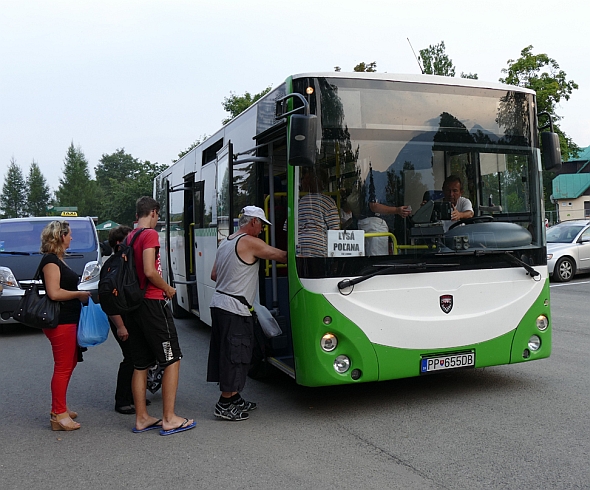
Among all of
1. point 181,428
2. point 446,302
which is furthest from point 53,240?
point 446,302

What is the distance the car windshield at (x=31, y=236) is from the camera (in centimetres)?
1188

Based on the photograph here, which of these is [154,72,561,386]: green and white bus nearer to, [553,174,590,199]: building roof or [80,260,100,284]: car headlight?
[80,260,100,284]: car headlight

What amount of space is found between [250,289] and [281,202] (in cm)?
117

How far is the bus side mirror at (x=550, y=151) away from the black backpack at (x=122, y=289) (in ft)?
13.2

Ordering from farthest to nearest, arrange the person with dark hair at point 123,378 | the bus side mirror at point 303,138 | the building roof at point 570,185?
the building roof at point 570,185
the person with dark hair at point 123,378
the bus side mirror at point 303,138

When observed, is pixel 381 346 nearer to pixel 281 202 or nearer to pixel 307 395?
pixel 307 395

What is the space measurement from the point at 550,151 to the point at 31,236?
9126mm

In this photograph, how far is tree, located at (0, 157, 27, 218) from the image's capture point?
108 meters

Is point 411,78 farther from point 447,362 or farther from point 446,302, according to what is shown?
point 447,362

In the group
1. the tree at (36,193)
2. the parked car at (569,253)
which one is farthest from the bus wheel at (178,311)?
the tree at (36,193)

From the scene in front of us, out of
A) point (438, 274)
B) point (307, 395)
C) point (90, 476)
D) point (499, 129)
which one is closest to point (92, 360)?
point (307, 395)

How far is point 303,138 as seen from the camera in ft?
17.4

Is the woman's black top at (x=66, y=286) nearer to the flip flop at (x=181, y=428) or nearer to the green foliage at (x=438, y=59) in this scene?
the flip flop at (x=181, y=428)

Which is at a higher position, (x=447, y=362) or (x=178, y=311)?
(x=447, y=362)
